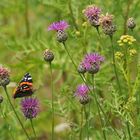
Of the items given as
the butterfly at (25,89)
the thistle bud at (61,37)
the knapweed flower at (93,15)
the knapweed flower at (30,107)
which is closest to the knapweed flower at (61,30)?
the thistle bud at (61,37)

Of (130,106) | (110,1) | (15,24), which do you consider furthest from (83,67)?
(15,24)

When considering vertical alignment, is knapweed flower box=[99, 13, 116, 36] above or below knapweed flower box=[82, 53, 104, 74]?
above

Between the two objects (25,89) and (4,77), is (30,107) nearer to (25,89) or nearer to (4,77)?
(25,89)

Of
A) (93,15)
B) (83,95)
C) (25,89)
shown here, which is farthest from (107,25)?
(25,89)

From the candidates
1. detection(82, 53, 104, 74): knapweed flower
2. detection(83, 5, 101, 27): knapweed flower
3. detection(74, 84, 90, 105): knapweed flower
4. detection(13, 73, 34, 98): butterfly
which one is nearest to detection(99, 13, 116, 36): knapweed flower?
detection(83, 5, 101, 27): knapweed flower

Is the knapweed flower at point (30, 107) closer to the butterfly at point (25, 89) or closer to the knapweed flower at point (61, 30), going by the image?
the butterfly at point (25, 89)

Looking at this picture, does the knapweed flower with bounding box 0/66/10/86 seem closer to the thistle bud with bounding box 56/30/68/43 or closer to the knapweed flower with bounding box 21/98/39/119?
the knapweed flower with bounding box 21/98/39/119

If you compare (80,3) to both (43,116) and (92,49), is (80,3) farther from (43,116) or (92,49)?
(43,116)
